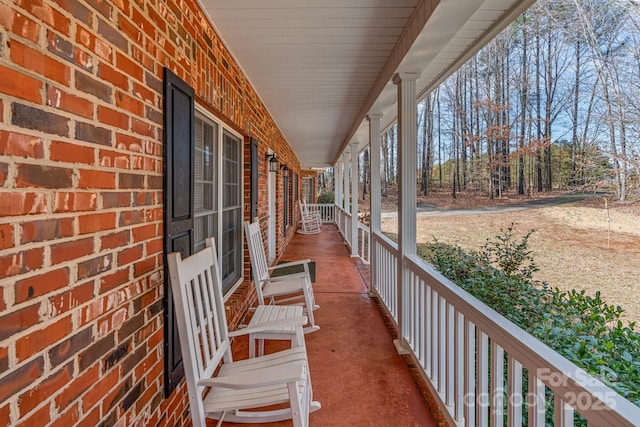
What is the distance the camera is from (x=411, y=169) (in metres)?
2.90

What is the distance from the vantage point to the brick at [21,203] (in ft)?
2.63

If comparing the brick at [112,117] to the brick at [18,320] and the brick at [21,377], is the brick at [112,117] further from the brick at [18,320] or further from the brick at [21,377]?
the brick at [21,377]

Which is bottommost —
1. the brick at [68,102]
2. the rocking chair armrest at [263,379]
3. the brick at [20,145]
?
the rocking chair armrest at [263,379]

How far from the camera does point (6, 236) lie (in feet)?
2.65

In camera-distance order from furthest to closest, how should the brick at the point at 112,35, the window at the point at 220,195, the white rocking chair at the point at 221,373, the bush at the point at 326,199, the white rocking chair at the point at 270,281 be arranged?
the bush at the point at 326,199, the white rocking chair at the point at 270,281, the window at the point at 220,195, the white rocking chair at the point at 221,373, the brick at the point at 112,35

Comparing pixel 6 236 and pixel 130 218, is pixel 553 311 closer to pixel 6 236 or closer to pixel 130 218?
pixel 130 218

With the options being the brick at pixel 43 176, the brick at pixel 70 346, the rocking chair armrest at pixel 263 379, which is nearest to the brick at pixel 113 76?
the brick at pixel 43 176

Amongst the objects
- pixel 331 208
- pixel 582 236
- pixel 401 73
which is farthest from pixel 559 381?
pixel 331 208

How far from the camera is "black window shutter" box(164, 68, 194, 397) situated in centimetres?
164

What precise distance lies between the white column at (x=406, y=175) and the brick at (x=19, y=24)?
8.16 ft

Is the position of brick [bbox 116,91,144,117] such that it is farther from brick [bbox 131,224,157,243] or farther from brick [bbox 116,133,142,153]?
brick [bbox 131,224,157,243]

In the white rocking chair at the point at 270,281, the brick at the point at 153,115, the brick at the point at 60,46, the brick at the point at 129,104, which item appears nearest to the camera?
the brick at the point at 60,46

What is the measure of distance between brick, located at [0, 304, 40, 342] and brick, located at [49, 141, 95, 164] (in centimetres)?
41

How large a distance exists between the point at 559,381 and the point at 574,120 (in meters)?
Answer: 0.97
